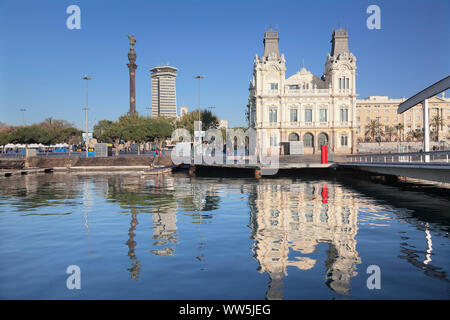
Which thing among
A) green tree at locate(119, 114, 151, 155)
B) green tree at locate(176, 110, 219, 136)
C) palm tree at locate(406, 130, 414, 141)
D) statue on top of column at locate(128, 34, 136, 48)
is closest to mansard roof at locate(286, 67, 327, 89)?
green tree at locate(176, 110, 219, 136)

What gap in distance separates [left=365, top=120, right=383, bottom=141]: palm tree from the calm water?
116223 mm

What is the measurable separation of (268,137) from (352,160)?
114 ft

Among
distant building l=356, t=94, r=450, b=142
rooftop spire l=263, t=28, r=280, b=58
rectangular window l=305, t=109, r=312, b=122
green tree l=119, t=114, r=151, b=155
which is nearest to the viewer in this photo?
rectangular window l=305, t=109, r=312, b=122

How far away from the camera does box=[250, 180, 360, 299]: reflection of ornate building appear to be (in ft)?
35.3

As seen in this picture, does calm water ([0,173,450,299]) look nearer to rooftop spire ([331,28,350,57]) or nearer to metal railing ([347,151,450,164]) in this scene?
metal railing ([347,151,450,164])

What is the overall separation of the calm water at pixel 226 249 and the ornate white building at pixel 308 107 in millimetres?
54978

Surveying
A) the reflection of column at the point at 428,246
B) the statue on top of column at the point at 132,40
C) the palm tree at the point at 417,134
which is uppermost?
the statue on top of column at the point at 132,40

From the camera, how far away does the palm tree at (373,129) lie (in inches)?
5300

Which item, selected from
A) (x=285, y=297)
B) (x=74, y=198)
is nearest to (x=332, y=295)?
(x=285, y=297)

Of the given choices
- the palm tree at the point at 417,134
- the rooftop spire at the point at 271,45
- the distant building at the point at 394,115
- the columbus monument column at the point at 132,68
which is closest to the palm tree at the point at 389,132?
the distant building at the point at 394,115

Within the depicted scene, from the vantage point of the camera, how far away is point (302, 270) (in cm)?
1083

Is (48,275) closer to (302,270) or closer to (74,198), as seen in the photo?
(302,270)

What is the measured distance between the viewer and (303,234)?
15.4 m

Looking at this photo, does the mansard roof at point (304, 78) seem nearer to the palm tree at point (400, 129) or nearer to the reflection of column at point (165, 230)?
the palm tree at point (400, 129)
